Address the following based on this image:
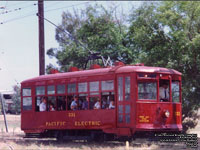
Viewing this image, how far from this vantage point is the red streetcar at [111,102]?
17766mm

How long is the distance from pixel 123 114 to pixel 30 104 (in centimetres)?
625

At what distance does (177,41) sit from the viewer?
22.7 meters

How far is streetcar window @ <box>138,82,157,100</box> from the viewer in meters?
17.8

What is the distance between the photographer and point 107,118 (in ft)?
60.7

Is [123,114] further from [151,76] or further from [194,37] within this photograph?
[194,37]

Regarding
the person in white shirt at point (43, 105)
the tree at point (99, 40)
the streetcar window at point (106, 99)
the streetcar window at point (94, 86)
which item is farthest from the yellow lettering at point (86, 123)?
the tree at point (99, 40)

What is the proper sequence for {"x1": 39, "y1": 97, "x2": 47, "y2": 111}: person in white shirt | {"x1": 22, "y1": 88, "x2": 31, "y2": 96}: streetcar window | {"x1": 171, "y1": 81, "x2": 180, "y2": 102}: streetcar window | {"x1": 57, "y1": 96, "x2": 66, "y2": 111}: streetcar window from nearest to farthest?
{"x1": 171, "y1": 81, "x2": 180, "y2": 102}: streetcar window
{"x1": 57, "y1": 96, "x2": 66, "y2": 111}: streetcar window
{"x1": 39, "y1": 97, "x2": 47, "y2": 111}: person in white shirt
{"x1": 22, "y1": 88, "x2": 31, "y2": 96}: streetcar window

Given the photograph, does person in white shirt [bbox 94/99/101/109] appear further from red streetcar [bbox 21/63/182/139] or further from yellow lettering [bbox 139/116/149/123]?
yellow lettering [bbox 139/116/149/123]

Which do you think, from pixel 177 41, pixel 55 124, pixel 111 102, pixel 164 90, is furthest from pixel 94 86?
pixel 177 41

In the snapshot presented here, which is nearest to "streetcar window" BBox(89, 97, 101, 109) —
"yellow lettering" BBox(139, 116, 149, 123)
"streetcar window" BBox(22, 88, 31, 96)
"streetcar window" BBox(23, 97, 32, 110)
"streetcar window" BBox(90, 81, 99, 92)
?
"streetcar window" BBox(90, 81, 99, 92)

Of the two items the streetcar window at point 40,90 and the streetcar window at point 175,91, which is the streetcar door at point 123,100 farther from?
the streetcar window at point 40,90

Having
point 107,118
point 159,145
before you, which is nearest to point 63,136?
point 107,118

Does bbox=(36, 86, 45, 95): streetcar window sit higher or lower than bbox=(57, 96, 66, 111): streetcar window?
higher

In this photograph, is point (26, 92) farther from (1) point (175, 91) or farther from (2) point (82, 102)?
(1) point (175, 91)
